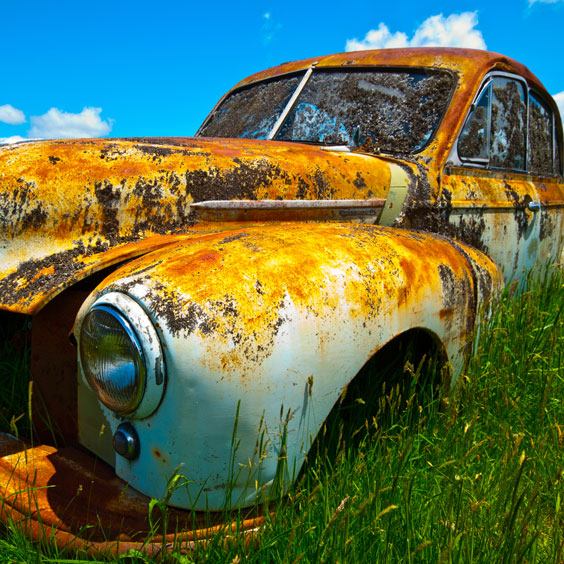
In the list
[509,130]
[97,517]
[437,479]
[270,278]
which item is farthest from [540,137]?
[97,517]

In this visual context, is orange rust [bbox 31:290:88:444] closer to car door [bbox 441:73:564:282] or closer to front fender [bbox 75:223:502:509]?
front fender [bbox 75:223:502:509]

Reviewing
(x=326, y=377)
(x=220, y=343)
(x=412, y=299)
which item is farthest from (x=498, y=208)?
(x=220, y=343)

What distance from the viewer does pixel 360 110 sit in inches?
115

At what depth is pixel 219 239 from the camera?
174 centimetres

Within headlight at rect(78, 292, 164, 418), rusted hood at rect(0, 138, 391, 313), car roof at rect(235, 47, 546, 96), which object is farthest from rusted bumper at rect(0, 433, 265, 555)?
car roof at rect(235, 47, 546, 96)

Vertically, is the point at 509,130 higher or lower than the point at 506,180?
higher

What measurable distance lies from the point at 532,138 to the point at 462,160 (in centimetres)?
111

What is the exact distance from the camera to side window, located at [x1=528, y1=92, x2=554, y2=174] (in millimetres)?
3605

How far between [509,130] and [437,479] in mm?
2263

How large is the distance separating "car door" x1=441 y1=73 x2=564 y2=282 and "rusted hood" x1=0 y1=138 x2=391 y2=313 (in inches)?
46.3

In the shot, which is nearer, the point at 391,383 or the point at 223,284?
the point at 223,284

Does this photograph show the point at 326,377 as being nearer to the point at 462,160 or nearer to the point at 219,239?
the point at 219,239

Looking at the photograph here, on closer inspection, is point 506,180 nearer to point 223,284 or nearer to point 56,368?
point 223,284

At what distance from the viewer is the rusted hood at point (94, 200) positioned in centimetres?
178
